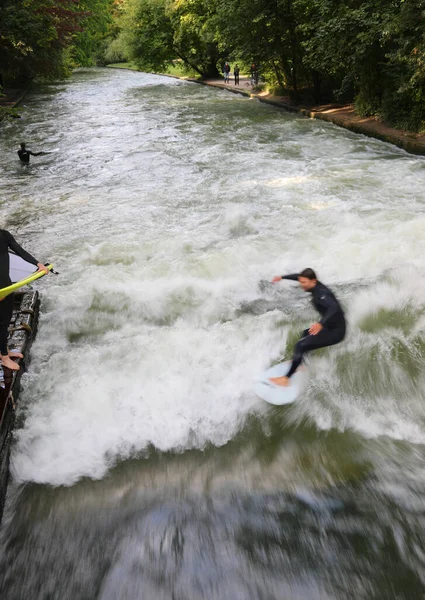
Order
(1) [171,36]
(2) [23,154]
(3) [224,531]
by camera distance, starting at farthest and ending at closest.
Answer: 1. (1) [171,36]
2. (2) [23,154]
3. (3) [224,531]

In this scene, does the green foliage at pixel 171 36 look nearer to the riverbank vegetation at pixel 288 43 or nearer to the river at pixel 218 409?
the riverbank vegetation at pixel 288 43

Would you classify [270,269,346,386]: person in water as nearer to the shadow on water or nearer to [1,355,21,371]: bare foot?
the shadow on water

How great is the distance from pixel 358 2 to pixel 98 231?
13.4 m

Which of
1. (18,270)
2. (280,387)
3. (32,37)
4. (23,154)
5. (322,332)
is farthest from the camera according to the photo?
(32,37)

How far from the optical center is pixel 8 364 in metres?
4.77

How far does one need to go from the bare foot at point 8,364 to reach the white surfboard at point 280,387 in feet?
8.35

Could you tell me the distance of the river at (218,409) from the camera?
3.52m

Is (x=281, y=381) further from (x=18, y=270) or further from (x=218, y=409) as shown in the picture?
(x=18, y=270)

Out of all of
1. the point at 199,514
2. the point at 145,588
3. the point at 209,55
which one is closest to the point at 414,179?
the point at 199,514

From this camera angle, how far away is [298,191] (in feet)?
33.7

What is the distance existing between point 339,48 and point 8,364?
49.9ft

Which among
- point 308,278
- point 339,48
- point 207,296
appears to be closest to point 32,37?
point 339,48

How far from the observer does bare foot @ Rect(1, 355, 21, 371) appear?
4754mm

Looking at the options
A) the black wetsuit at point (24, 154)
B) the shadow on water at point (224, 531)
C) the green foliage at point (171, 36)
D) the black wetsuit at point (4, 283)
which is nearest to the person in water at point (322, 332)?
the shadow on water at point (224, 531)
